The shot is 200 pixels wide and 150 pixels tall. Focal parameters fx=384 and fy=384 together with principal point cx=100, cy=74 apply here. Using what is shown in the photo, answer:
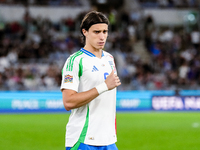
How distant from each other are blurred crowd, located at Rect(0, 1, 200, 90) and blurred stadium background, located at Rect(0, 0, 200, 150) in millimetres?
45

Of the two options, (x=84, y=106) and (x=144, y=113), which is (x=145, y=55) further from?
(x=84, y=106)

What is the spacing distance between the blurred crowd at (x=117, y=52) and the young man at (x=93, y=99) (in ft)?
43.2

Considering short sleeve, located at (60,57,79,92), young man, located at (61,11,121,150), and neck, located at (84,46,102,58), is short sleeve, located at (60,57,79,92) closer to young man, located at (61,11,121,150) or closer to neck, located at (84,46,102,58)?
young man, located at (61,11,121,150)

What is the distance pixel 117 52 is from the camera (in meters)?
21.4

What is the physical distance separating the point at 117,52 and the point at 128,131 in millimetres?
9879

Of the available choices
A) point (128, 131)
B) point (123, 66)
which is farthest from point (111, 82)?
point (123, 66)

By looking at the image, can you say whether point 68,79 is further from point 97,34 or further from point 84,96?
point 97,34

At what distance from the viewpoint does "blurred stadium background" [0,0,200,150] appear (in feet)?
39.3

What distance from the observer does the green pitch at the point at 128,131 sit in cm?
962

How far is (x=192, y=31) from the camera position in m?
24.8

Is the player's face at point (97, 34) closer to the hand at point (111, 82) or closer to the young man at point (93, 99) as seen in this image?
the young man at point (93, 99)

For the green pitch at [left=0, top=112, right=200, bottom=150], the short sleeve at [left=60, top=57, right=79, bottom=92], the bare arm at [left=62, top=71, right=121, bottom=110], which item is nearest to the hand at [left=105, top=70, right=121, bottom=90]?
the bare arm at [left=62, top=71, right=121, bottom=110]

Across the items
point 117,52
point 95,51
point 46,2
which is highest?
point 46,2

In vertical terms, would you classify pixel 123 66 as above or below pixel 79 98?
above
